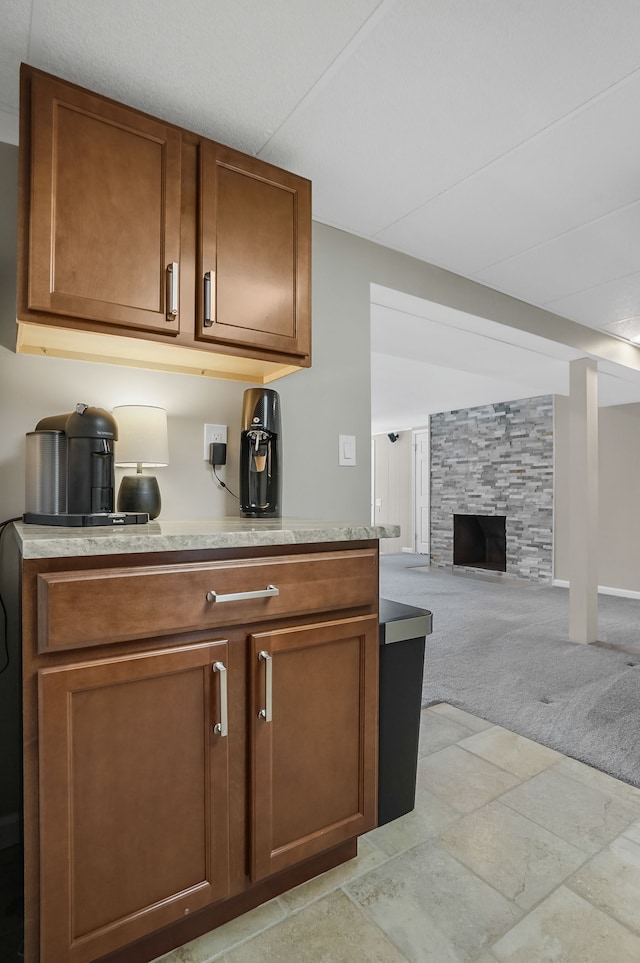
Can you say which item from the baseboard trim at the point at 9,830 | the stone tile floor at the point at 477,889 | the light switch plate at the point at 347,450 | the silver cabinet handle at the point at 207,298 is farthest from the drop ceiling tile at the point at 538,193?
the baseboard trim at the point at 9,830

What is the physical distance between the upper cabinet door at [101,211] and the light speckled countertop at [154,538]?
623 millimetres

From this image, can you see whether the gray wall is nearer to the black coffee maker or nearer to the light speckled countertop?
the black coffee maker

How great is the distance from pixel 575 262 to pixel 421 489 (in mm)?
6903

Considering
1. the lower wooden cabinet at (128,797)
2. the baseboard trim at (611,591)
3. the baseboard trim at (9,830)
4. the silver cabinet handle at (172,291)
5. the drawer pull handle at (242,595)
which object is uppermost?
the silver cabinet handle at (172,291)

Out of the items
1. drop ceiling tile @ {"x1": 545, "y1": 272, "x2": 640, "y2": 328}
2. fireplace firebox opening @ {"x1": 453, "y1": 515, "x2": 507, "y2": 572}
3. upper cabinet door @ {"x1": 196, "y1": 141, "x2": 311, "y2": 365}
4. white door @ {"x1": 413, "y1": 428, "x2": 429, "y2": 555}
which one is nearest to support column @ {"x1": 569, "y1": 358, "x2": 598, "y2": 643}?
drop ceiling tile @ {"x1": 545, "y1": 272, "x2": 640, "y2": 328}

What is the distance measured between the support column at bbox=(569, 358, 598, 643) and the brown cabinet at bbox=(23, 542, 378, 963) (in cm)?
311

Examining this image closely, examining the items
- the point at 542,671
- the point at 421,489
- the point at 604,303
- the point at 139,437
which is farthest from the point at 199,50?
the point at 421,489

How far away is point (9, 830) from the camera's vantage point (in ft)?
5.26

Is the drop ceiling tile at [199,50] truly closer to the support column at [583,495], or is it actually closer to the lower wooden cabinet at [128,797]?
the lower wooden cabinet at [128,797]

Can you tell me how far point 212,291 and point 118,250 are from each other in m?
0.28

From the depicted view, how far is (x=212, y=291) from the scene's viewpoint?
165 centimetres

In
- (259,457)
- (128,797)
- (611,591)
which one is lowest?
(611,591)

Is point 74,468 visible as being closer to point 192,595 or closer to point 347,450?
point 192,595

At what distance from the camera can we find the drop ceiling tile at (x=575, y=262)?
94.1 inches
